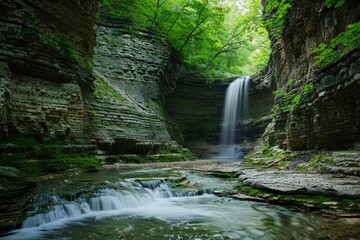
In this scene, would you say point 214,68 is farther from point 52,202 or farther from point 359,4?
point 52,202

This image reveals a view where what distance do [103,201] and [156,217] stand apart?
1529 millimetres

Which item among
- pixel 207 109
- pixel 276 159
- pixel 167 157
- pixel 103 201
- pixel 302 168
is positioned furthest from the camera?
pixel 207 109

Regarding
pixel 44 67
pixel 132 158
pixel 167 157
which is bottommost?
pixel 167 157

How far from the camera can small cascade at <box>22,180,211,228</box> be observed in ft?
16.8

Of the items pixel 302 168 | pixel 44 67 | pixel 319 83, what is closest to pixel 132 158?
pixel 44 67

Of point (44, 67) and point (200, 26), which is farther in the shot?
point (200, 26)

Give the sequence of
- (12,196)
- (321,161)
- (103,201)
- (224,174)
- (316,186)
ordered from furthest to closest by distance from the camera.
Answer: (224,174) < (321,161) < (103,201) < (316,186) < (12,196)

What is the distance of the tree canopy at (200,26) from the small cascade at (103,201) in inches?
515

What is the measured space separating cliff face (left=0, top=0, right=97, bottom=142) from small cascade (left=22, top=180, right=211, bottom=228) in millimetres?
4410

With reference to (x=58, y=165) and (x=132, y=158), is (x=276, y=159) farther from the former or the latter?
(x=58, y=165)

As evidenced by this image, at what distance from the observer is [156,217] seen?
5586 millimetres

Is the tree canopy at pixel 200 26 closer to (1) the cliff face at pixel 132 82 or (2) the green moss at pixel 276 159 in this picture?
(1) the cliff face at pixel 132 82

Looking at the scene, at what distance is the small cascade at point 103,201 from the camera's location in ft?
16.8

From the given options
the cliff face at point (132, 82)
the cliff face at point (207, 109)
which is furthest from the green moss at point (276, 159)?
the cliff face at point (207, 109)
